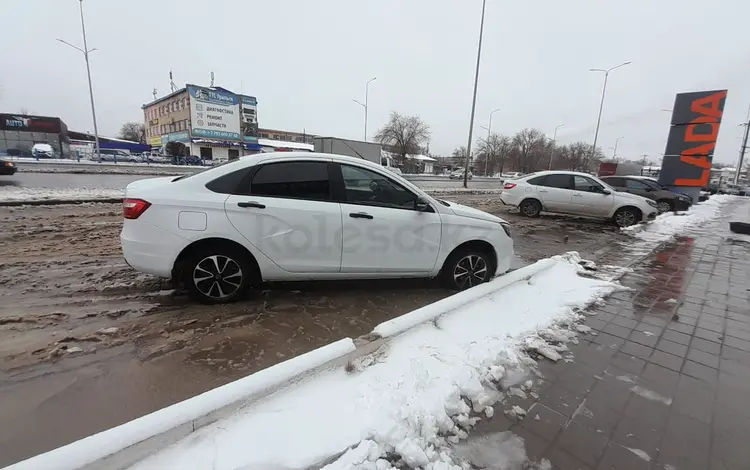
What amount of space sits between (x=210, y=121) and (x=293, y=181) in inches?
2115

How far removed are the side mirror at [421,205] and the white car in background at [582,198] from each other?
29.0 ft

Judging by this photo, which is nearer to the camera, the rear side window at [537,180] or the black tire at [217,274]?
the black tire at [217,274]

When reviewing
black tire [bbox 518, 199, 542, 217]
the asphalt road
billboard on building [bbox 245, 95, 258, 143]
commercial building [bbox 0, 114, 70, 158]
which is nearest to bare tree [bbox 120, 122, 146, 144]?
commercial building [bbox 0, 114, 70, 158]

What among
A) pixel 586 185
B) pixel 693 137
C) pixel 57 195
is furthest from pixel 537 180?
pixel 57 195

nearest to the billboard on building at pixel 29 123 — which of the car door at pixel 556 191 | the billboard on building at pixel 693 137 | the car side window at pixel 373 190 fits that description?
the car door at pixel 556 191

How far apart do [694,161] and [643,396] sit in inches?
835

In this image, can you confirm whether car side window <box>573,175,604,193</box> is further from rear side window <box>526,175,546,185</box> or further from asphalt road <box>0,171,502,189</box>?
asphalt road <box>0,171,502,189</box>

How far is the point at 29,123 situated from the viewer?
52.1 meters

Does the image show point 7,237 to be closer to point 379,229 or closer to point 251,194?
point 251,194

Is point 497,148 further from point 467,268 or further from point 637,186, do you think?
point 467,268

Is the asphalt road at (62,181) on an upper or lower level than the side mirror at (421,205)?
lower

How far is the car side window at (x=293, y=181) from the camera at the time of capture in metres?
3.70

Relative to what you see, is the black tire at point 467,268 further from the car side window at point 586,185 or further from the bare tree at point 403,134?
the bare tree at point 403,134

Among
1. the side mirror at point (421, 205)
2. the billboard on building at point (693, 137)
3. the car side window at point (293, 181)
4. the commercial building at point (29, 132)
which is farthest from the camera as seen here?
the commercial building at point (29, 132)
